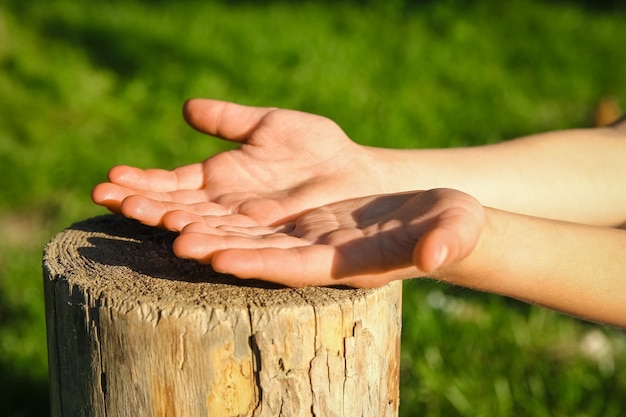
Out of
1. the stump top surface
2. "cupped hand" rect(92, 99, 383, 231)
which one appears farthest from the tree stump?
"cupped hand" rect(92, 99, 383, 231)

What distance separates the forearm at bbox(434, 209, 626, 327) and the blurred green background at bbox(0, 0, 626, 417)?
0.58m

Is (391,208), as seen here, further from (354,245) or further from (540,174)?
(540,174)

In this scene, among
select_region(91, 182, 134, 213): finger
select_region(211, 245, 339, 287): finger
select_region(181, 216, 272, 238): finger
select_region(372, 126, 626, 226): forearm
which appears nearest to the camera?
select_region(211, 245, 339, 287): finger

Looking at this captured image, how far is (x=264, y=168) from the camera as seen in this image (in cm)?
205

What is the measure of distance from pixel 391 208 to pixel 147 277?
1.66 ft

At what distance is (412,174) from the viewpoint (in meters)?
2.14

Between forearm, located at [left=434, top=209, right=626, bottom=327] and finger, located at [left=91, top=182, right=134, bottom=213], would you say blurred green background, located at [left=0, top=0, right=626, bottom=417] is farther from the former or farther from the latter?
finger, located at [left=91, top=182, right=134, bottom=213]

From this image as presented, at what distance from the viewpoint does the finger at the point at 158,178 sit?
1.91 m

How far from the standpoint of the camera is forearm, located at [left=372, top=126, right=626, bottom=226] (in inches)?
86.3

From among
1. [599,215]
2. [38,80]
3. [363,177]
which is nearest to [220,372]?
[363,177]

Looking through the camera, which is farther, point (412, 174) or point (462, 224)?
point (412, 174)

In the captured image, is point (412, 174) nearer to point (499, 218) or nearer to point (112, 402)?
point (499, 218)

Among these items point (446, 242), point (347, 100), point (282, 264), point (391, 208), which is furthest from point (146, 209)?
point (347, 100)

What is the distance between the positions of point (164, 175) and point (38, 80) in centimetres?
340
